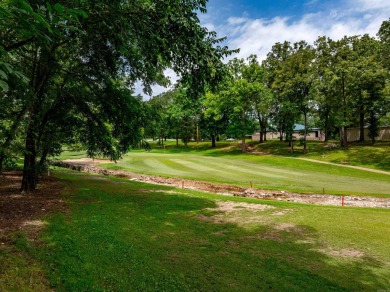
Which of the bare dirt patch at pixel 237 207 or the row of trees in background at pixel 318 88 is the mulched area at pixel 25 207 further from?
the row of trees in background at pixel 318 88

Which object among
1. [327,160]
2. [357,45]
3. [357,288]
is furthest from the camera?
[357,45]

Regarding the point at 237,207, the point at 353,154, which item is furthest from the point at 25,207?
the point at 353,154

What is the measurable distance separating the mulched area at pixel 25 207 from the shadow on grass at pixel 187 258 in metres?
0.58

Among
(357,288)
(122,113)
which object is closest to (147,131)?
(122,113)

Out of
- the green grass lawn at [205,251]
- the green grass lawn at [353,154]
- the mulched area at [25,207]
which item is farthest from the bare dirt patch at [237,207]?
the green grass lawn at [353,154]

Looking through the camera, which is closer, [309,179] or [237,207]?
[237,207]

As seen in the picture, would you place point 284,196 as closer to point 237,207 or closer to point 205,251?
point 237,207

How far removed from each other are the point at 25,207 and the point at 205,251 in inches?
251

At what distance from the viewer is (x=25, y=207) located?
8.55 m

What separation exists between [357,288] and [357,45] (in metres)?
44.9

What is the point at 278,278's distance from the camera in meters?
4.66

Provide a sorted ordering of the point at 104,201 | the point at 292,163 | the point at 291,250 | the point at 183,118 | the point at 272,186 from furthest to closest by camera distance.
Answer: the point at 183,118
the point at 292,163
the point at 272,186
the point at 104,201
the point at 291,250

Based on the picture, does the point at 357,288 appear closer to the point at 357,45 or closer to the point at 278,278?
the point at 278,278

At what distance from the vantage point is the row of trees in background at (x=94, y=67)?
19.5ft
